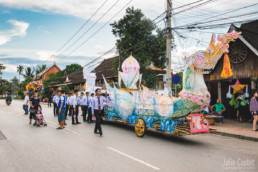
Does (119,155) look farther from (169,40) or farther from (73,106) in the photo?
(169,40)

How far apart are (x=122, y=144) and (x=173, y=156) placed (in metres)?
1.92

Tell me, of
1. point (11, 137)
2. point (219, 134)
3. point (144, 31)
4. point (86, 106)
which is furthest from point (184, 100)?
point (144, 31)

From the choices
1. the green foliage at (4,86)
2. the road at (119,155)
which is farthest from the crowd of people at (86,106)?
the green foliage at (4,86)

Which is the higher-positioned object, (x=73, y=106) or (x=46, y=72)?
(x=46, y=72)

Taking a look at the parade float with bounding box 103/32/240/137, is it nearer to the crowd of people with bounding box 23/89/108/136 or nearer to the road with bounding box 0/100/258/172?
the road with bounding box 0/100/258/172

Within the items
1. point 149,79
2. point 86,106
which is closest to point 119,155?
point 86,106

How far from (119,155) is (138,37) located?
14.5 metres

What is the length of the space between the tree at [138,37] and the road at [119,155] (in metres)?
11.7

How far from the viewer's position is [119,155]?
550 centimetres

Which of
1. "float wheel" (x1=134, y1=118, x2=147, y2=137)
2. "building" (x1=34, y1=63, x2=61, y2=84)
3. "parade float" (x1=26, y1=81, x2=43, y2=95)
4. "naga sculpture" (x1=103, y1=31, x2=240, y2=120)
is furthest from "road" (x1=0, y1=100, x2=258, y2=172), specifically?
"building" (x1=34, y1=63, x2=61, y2=84)

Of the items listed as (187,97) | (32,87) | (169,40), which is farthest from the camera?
(32,87)

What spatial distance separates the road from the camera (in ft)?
15.3

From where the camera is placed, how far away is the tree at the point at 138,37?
59.5ft

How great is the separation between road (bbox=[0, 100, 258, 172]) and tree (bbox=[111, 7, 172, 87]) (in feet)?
38.4
